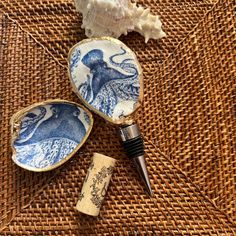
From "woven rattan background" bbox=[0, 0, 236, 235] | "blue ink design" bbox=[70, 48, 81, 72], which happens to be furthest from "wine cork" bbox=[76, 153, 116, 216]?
"blue ink design" bbox=[70, 48, 81, 72]

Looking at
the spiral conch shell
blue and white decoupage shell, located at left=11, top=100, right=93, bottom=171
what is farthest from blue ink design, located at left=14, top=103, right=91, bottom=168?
the spiral conch shell

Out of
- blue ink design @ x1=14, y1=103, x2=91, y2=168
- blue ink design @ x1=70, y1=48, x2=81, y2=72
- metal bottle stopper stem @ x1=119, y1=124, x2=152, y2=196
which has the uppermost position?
blue ink design @ x1=70, y1=48, x2=81, y2=72

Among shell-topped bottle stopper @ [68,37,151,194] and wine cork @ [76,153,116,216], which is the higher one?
shell-topped bottle stopper @ [68,37,151,194]

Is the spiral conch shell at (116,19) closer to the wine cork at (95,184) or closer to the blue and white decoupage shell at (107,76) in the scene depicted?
the blue and white decoupage shell at (107,76)

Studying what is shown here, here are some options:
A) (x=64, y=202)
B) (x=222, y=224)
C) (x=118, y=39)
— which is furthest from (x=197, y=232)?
(x=118, y=39)

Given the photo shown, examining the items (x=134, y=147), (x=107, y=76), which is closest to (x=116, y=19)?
(x=107, y=76)

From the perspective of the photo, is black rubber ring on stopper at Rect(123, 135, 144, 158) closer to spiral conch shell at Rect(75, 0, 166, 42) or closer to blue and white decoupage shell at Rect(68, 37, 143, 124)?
blue and white decoupage shell at Rect(68, 37, 143, 124)
